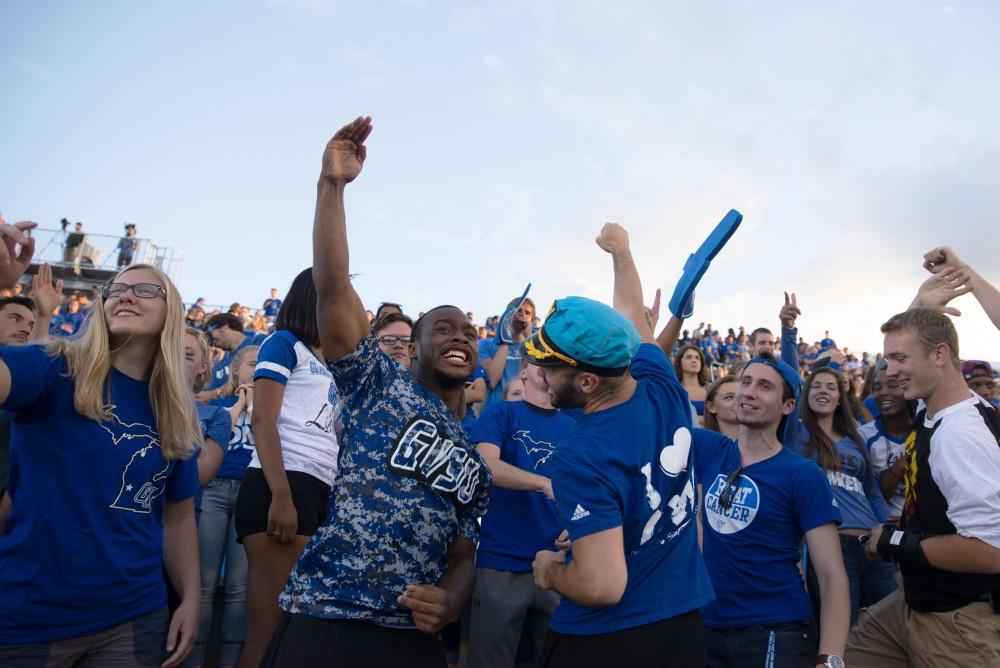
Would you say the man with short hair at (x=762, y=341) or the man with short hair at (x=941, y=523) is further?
the man with short hair at (x=762, y=341)

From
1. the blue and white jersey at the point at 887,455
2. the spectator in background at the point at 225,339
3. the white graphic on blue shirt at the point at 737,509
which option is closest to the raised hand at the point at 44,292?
the white graphic on blue shirt at the point at 737,509

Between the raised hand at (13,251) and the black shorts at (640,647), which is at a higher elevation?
the raised hand at (13,251)

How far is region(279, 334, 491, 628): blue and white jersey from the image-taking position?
7.38ft

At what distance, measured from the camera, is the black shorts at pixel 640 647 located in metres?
2.25

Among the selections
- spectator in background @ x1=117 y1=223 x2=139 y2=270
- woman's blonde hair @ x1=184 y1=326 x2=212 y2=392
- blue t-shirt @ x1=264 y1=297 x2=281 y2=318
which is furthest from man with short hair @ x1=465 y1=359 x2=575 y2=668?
spectator in background @ x1=117 y1=223 x2=139 y2=270

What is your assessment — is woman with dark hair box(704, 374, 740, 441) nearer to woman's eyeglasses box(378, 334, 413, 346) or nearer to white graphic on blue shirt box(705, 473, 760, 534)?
white graphic on blue shirt box(705, 473, 760, 534)

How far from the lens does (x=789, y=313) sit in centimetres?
565

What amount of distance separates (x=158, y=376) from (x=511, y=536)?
2.09 metres

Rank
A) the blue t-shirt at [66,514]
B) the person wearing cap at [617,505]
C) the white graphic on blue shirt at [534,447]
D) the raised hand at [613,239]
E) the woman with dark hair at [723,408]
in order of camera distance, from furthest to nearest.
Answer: the woman with dark hair at [723,408] < the white graphic on blue shirt at [534,447] < the raised hand at [613,239] < the blue t-shirt at [66,514] < the person wearing cap at [617,505]

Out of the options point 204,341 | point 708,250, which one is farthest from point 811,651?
point 204,341

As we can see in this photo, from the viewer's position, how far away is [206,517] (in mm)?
4523

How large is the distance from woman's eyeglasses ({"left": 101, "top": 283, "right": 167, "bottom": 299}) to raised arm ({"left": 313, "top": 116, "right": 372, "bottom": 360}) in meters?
1.06

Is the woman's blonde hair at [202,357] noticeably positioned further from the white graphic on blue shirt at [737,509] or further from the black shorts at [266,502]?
the white graphic on blue shirt at [737,509]

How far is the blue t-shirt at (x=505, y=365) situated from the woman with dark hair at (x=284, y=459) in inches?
123
